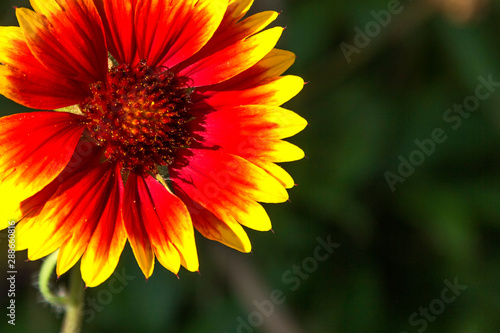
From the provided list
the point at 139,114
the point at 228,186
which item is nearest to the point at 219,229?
the point at 228,186

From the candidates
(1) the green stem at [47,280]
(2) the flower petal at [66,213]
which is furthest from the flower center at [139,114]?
(1) the green stem at [47,280]

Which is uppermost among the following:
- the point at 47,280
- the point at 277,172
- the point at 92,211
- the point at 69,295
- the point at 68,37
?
the point at 68,37

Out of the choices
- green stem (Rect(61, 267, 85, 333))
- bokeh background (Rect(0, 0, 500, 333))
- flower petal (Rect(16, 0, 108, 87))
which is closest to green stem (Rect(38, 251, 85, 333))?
green stem (Rect(61, 267, 85, 333))

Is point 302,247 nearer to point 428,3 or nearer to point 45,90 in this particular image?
point 428,3

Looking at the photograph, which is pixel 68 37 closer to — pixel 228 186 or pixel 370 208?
pixel 228 186

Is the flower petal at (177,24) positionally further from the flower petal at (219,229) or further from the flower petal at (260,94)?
the flower petal at (219,229)

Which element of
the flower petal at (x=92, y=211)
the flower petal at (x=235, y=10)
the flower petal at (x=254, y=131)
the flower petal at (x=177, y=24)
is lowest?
the flower petal at (x=254, y=131)

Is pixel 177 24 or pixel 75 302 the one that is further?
pixel 75 302
